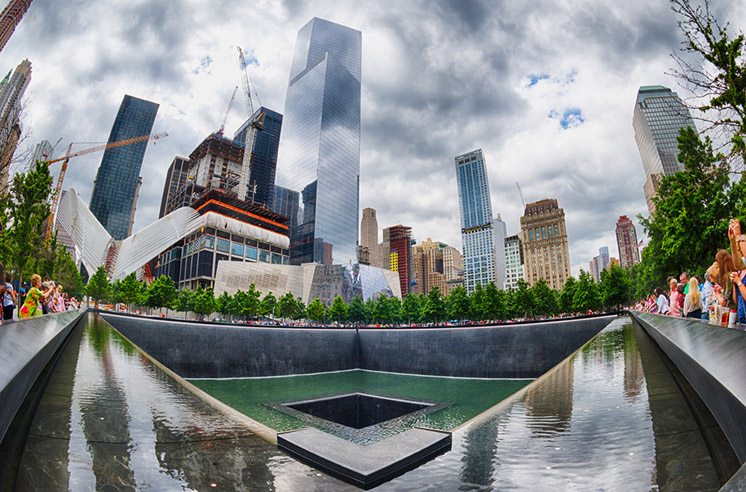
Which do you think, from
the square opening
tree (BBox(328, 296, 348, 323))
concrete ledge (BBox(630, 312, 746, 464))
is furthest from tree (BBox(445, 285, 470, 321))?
concrete ledge (BBox(630, 312, 746, 464))

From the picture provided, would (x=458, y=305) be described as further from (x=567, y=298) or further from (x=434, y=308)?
(x=567, y=298)

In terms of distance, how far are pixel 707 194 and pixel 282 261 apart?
9086 centimetres

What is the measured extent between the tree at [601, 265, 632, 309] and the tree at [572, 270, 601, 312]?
82 centimetres

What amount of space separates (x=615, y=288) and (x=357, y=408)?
41.9 metres

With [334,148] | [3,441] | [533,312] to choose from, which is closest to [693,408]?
[3,441]

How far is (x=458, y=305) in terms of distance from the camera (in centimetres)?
5034

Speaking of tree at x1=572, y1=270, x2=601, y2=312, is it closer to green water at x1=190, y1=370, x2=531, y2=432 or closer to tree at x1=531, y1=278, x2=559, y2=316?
tree at x1=531, y1=278, x2=559, y2=316

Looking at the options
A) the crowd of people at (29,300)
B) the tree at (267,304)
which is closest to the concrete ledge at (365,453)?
the crowd of people at (29,300)

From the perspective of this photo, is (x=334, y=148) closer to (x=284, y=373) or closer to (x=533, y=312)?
(x=533, y=312)

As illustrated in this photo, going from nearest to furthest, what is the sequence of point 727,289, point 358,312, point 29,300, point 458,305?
point 727,289 → point 29,300 → point 458,305 → point 358,312

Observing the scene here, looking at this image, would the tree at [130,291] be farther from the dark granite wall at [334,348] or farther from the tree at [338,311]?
the dark granite wall at [334,348]

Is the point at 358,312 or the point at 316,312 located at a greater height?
the point at 316,312

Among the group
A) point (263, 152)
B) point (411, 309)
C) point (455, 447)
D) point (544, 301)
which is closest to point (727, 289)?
point (455, 447)

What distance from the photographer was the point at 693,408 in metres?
2.33
